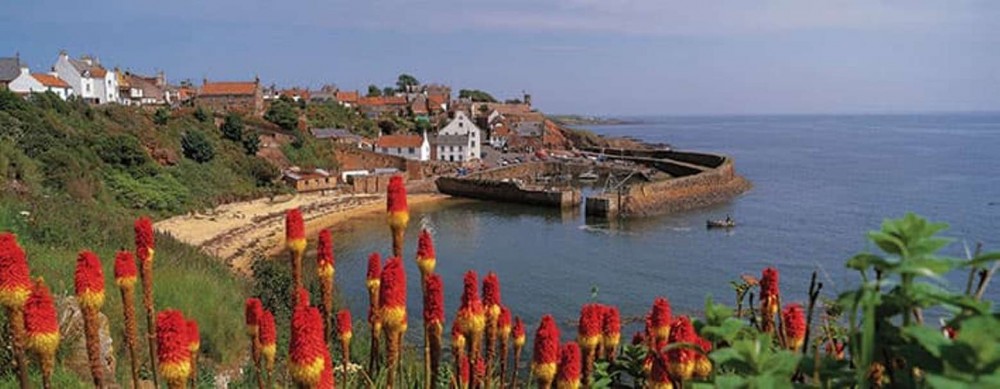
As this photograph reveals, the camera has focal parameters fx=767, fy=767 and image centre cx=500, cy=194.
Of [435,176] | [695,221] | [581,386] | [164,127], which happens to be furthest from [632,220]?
[581,386]

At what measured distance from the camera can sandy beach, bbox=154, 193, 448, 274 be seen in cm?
4025

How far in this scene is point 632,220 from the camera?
5356 centimetres

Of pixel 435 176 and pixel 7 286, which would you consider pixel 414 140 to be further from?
pixel 7 286

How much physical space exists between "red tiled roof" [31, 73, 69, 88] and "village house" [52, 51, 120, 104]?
2.10m

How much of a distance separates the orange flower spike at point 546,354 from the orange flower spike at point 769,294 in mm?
994

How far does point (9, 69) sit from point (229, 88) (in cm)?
2980

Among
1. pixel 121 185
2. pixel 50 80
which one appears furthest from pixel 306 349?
pixel 50 80

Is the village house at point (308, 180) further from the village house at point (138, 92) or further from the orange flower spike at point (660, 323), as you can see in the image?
the orange flower spike at point (660, 323)

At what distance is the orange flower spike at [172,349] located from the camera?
9.34 feet

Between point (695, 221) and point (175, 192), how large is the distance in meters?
34.5

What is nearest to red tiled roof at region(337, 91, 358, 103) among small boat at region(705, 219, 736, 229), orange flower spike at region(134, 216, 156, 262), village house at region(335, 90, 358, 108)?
village house at region(335, 90, 358, 108)

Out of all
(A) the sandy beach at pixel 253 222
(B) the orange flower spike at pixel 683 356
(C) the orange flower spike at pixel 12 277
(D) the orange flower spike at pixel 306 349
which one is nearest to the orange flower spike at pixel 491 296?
(B) the orange flower spike at pixel 683 356

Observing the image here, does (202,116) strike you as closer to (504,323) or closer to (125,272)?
(125,272)

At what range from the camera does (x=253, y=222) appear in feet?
154
